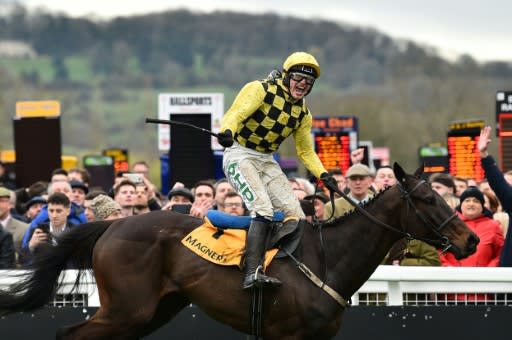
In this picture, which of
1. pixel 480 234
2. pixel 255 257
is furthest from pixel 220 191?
pixel 255 257

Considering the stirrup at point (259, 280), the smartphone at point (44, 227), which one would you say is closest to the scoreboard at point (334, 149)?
the smartphone at point (44, 227)

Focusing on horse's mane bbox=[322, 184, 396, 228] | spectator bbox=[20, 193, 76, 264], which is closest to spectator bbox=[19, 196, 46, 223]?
spectator bbox=[20, 193, 76, 264]

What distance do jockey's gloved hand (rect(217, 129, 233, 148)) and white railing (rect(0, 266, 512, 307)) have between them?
1.77m

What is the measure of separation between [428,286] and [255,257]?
5.94 feet

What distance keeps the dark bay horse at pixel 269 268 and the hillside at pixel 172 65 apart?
201 ft

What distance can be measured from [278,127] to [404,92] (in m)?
65.5

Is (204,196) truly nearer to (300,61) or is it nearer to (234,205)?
(234,205)

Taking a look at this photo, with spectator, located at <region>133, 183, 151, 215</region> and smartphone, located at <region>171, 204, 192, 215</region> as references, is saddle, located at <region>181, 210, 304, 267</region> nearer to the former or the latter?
smartphone, located at <region>171, 204, 192, 215</region>

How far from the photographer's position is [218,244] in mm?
8156

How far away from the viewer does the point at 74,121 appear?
4126 inches

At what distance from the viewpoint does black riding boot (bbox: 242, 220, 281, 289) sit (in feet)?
25.9

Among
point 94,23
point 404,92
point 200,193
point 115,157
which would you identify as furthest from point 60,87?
point 200,193

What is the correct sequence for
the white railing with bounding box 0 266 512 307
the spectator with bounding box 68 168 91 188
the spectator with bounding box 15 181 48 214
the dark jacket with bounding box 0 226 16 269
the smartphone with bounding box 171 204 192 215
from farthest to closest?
1. the spectator with bounding box 68 168 91 188
2. the spectator with bounding box 15 181 48 214
3. the smartphone with bounding box 171 204 192 215
4. the dark jacket with bounding box 0 226 16 269
5. the white railing with bounding box 0 266 512 307

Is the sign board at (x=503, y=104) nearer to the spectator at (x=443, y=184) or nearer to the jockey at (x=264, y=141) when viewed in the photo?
the spectator at (x=443, y=184)
